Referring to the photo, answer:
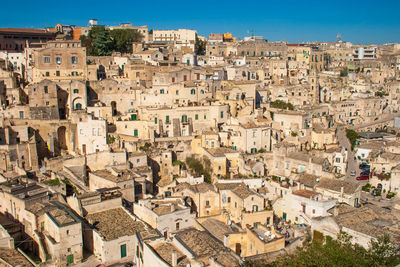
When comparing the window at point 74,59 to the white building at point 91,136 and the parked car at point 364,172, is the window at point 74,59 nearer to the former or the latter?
the white building at point 91,136

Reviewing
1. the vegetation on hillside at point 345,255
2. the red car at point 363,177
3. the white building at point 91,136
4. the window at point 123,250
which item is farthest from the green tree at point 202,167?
the vegetation on hillside at point 345,255

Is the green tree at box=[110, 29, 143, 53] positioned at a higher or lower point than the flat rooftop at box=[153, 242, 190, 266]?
higher

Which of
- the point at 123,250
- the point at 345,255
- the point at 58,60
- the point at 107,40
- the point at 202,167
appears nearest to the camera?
the point at 345,255

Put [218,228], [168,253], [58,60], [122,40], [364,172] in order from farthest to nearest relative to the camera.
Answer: [122,40]
[58,60]
[364,172]
[218,228]
[168,253]

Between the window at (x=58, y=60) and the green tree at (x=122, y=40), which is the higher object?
the green tree at (x=122, y=40)

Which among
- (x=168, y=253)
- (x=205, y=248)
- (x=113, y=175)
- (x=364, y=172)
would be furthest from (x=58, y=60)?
(x=364, y=172)

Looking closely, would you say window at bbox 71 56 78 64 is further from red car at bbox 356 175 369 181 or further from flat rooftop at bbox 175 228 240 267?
red car at bbox 356 175 369 181

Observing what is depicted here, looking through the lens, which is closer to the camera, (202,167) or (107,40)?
(202,167)

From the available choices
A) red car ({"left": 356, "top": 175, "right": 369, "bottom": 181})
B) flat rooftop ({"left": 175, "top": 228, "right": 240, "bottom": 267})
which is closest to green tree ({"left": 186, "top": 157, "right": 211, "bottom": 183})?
flat rooftop ({"left": 175, "top": 228, "right": 240, "bottom": 267})

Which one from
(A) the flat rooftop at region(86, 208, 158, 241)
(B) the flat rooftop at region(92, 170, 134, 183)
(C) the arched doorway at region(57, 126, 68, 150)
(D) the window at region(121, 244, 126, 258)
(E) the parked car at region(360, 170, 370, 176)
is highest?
(C) the arched doorway at region(57, 126, 68, 150)

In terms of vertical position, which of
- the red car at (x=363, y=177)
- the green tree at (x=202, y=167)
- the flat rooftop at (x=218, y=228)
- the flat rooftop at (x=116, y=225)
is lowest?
the flat rooftop at (x=218, y=228)

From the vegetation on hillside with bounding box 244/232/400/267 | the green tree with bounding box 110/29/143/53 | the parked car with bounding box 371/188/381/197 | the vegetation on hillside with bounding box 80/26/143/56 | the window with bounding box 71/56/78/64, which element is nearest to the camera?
the vegetation on hillside with bounding box 244/232/400/267

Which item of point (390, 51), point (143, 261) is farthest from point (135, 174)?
point (390, 51)

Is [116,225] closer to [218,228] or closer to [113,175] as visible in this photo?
[218,228]
